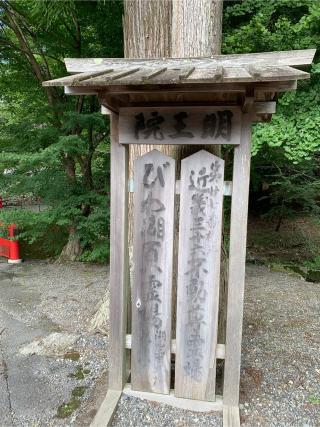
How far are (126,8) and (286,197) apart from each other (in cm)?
564

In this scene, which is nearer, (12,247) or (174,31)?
(174,31)

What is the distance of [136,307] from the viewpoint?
243 cm

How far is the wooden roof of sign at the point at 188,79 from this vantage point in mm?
1725

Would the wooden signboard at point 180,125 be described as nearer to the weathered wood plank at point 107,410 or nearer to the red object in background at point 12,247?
the weathered wood plank at point 107,410

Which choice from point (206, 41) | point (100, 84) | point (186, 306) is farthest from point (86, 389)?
point (206, 41)

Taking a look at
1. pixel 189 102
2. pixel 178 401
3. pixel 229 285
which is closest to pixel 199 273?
pixel 229 285

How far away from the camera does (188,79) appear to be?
1.71 m

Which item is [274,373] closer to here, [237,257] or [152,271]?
[237,257]

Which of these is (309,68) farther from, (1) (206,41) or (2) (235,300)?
(2) (235,300)

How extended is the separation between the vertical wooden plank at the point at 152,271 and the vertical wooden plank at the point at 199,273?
9 centimetres

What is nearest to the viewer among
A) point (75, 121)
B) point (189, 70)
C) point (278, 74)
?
point (278, 74)

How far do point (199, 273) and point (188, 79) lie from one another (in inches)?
48.6

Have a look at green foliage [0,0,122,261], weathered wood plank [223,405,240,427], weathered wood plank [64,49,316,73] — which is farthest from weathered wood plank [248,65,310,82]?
green foliage [0,0,122,261]

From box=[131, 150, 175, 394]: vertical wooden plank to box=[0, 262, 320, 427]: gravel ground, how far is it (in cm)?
27
